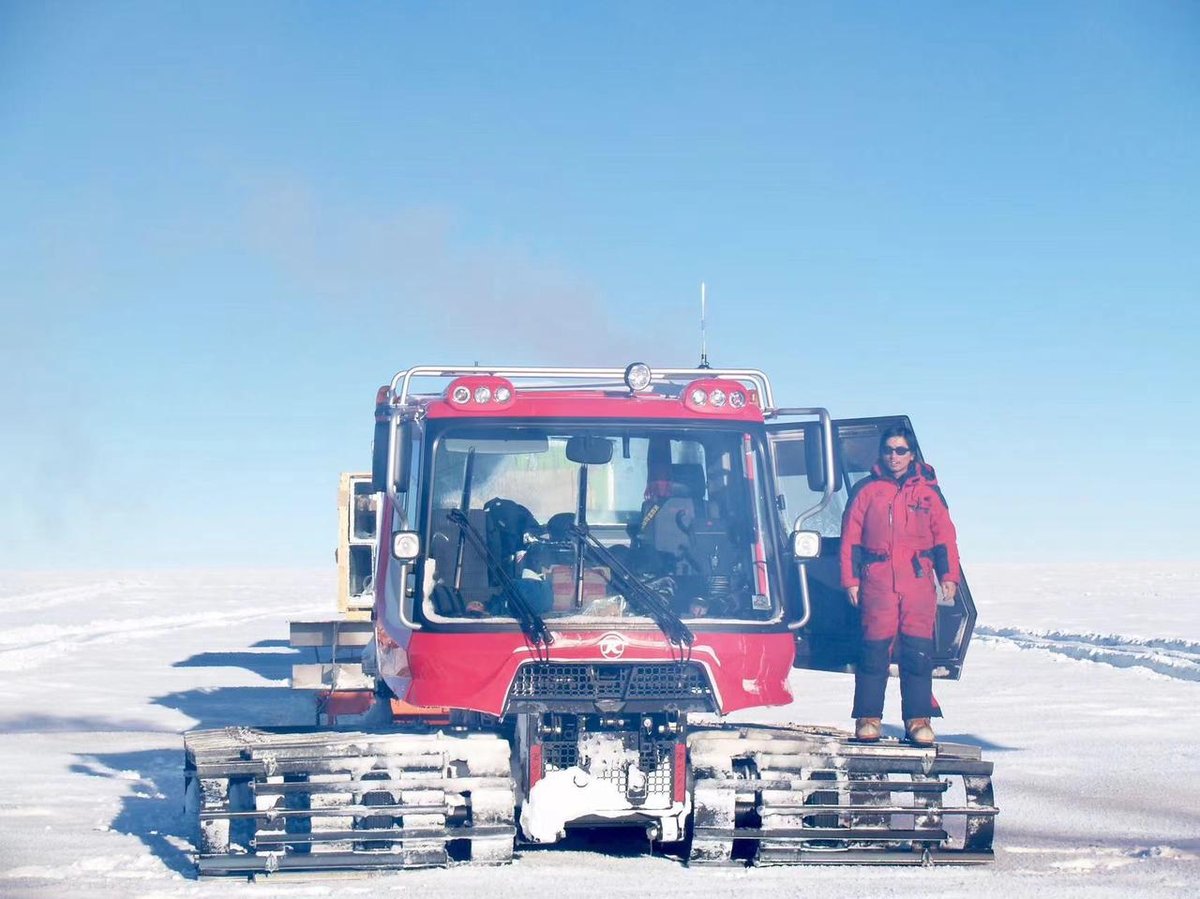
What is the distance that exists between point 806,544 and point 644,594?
95 centimetres

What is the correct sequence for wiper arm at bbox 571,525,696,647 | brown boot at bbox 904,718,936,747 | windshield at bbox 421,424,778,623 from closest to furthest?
wiper arm at bbox 571,525,696,647 < windshield at bbox 421,424,778,623 < brown boot at bbox 904,718,936,747

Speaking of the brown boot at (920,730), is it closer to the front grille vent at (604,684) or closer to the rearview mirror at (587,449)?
the front grille vent at (604,684)

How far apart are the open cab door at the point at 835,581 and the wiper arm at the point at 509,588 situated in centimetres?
152

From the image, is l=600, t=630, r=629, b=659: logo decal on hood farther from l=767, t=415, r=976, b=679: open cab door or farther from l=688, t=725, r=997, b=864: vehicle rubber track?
l=767, t=415, r=976, b=679: open cab door

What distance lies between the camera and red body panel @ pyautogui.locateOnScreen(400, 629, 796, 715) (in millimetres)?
7781

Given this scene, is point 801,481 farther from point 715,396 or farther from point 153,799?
point 153,799

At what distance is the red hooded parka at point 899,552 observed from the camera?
8.62 meters

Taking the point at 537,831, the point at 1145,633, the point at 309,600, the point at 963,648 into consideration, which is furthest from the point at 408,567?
the point at 309,600

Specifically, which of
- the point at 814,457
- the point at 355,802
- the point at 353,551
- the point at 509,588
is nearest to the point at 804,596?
the point at 814,457

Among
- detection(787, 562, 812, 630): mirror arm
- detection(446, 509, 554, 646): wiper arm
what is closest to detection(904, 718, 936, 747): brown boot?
detection(787, 562, 812, 630): mirror arm

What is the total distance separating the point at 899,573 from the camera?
28.3ft

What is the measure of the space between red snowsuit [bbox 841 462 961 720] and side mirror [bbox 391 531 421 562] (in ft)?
8.14

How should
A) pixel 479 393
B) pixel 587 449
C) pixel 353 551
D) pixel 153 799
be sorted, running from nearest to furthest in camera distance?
1. pixel 479 393
2. pixel 587 449
3. pixel 153 799
4. pixel 353 551

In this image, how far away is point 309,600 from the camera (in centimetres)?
5588
